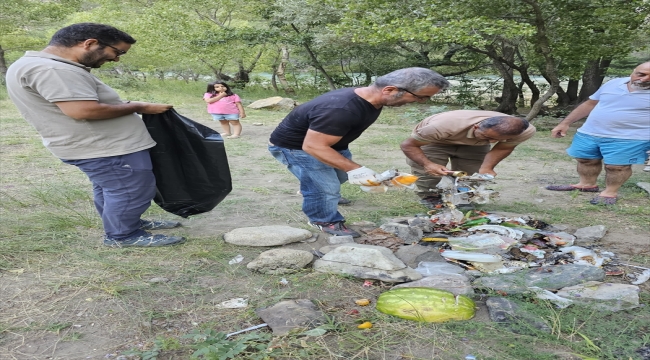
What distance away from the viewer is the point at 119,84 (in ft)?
53.8

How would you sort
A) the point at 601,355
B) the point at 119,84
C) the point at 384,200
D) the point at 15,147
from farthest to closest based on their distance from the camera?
1. the point at 119,84
2. the point at 15,147
3. the point at 384,200
4. the point at 601,355

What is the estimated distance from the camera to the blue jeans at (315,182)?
3.31 metres

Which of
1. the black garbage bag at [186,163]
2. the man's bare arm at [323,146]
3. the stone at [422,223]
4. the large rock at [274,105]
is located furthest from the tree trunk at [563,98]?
the black garbage bag at [186,163]

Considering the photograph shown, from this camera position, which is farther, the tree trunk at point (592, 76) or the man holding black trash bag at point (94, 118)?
the tree trunk at point (592, 76)

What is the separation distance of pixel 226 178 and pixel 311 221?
0.75 meters

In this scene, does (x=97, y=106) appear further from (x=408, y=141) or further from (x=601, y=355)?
(x=601, y=355)

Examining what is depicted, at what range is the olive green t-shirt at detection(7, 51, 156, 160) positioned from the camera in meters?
2.49

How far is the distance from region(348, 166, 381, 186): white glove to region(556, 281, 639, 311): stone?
123 cm

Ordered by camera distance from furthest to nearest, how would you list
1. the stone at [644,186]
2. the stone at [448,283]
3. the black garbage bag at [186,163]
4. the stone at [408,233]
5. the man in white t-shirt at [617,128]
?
the stone at [644,186], the man in white t-shirt at [617,128], the stone at [408,233], the black garbage bag at [186,163], the stone at [448,283]

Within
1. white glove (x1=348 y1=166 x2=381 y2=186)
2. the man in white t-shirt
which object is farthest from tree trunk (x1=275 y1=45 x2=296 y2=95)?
white glove (x1=348 y1=166 x2=381 y2=186)

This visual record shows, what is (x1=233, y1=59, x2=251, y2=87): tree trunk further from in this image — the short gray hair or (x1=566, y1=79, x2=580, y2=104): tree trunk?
the short gray hair

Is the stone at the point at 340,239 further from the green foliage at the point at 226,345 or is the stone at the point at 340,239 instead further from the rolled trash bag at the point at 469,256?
the green foliage at the point at 226,345

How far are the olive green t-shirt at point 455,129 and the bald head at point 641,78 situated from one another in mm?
1312

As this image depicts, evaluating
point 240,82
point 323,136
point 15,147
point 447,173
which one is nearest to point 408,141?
point 447,173
